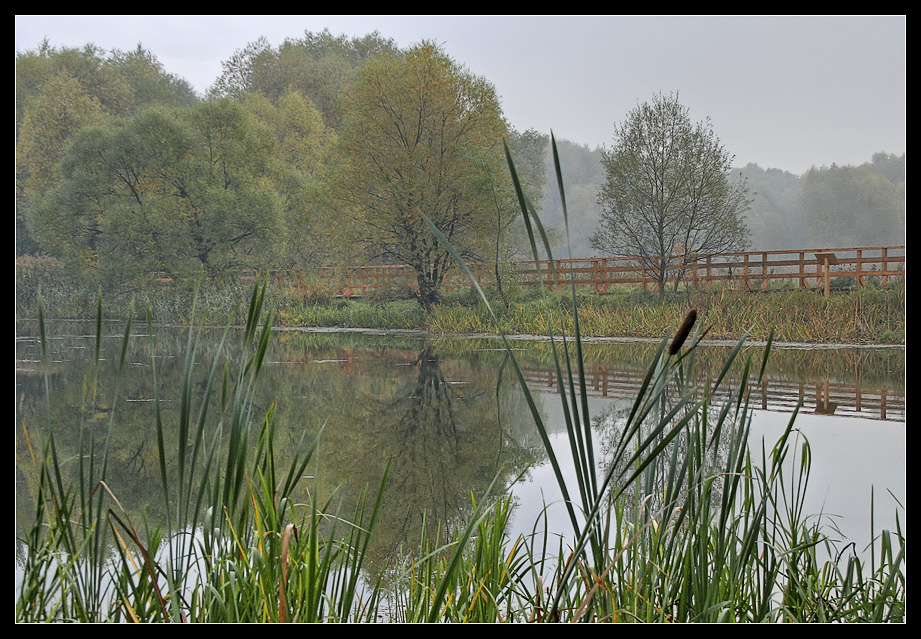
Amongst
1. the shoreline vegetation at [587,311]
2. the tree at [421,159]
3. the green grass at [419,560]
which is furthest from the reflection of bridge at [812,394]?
the green grass at [419,560]

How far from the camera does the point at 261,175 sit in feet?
9.28

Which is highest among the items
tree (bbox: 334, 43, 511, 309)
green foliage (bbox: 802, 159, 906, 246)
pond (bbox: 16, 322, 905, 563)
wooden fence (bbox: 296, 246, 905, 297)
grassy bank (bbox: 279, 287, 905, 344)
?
tree (bbox: 334, 43, 511, 309)

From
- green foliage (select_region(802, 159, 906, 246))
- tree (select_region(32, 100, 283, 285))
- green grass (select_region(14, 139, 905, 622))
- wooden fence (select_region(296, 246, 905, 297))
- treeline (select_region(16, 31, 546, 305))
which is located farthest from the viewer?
tree (select_region(32, 100, 283, 285))

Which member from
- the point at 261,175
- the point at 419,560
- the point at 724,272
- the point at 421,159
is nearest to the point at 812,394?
the point at 724,272

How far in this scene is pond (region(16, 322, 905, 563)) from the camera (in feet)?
6.86

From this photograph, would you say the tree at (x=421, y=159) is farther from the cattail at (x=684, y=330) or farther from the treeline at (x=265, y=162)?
the cattail at (x=684, y=330)

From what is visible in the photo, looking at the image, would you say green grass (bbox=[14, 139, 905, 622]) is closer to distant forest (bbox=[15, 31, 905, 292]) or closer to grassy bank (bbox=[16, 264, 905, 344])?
grassy bank (bbox=[16, 264, 905, 344])

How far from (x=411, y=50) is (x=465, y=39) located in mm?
666

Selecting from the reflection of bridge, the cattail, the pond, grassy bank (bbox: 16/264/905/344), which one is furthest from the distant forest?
the cattail

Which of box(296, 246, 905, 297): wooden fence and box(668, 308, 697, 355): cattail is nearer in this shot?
box(668, 308, 697, 355): cattail

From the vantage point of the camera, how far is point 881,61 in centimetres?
196

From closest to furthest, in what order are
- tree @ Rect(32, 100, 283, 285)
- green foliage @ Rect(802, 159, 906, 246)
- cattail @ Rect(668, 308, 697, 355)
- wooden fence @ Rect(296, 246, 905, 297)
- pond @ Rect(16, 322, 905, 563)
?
cattail @ Rect(668, 308, 697, 355) → pond @ Rect(16, 322, 905, 563) → green foliage @ Rect(802, 159, 906, 246) → wooden fence @ Rect(296, 246, 905, 297) → tree @ Rect(32, 100, 283, 285)

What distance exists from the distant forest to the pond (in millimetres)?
366
